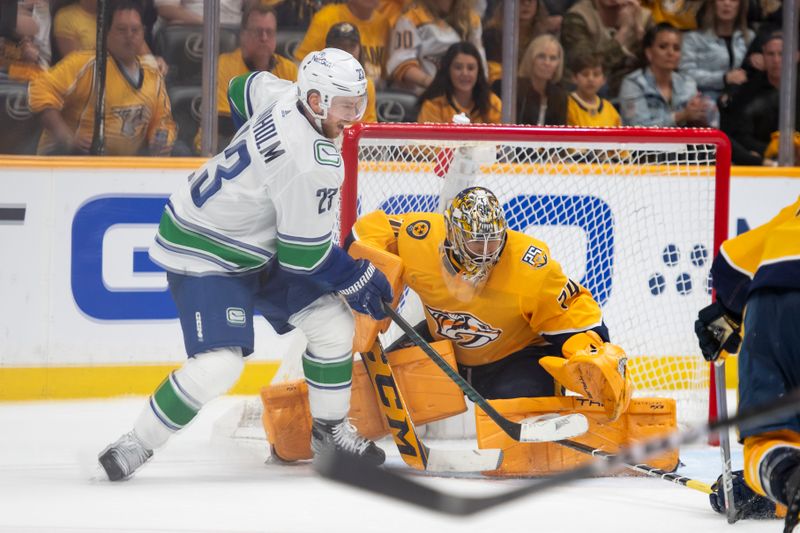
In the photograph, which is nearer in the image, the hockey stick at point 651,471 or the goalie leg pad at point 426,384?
the hockey stick at point 651,471

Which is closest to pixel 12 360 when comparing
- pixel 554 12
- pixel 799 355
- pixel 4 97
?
pixel 4 97

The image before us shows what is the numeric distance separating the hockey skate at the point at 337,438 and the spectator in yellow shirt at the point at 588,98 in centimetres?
204

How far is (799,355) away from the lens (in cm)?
201

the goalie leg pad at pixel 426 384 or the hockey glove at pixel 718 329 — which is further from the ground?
the hockey glove at pixel 718 329

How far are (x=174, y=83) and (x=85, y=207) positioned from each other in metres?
0.58

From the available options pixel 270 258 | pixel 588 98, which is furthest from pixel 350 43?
pixel 270 258

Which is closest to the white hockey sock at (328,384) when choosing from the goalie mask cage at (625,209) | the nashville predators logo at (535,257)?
the nashville predators logo at (535,257)

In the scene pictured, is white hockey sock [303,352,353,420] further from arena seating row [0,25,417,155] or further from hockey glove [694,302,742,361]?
arena seating row [0,25,417,155]

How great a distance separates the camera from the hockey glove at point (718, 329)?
2.41 metres

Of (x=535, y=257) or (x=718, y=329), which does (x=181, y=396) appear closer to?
(x=535, y=257)

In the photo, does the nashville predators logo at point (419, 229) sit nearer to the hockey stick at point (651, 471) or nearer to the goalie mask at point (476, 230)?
the goalie mask at point (476, 230)

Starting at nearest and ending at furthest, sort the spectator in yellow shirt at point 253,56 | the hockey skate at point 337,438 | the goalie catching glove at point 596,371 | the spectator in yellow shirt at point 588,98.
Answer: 1. the goalie catching glove at point 596,371
2. the hockey skate at point 337,438
3. the spectator in yellow shirt at point 253,56
4. the spectator in yellow shirt at point 588,98

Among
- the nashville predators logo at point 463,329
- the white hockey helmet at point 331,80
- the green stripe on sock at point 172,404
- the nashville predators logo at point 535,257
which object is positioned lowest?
the green stripe on sock at point 172,404

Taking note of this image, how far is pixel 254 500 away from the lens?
2.83 m
